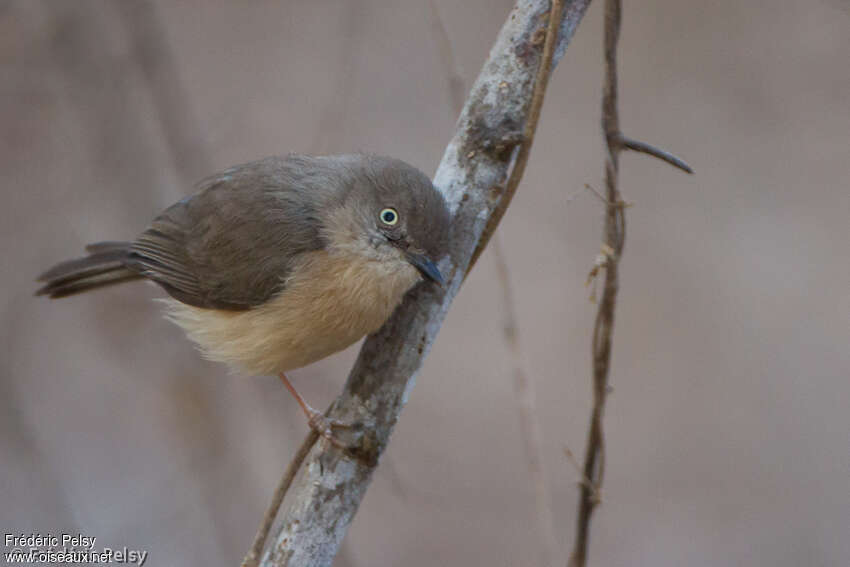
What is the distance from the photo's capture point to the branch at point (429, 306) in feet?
7.93

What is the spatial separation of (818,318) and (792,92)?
1.88 metres

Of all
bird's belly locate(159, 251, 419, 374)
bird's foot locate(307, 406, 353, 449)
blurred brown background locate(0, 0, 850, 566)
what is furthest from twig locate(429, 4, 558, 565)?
blurred brown background locate(0, 0, 850, 566)

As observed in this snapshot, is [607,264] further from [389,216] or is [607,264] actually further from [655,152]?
[389,216]

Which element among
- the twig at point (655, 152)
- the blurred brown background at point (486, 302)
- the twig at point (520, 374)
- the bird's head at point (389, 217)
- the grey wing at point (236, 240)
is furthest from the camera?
the blurred brown background at point (486, 302)

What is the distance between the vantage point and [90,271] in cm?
389

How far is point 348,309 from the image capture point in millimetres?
3053

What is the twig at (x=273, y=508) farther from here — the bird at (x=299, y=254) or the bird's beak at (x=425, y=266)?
the bird's beak at (x=425, y=266)

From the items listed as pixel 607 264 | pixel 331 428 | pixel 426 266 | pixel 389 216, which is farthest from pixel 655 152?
pixel 331 428

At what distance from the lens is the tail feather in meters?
3.85

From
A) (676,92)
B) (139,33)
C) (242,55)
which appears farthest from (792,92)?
(139,33)

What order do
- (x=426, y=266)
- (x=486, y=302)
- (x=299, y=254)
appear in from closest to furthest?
(x=426, y=266) < (x=299, y=254) < (x=486, y=302)

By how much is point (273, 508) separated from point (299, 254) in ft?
3.63

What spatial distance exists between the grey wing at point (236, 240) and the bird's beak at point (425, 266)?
471 mm

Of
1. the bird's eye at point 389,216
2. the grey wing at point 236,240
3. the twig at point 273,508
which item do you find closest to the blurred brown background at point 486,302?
the grey wing at point 236,240
